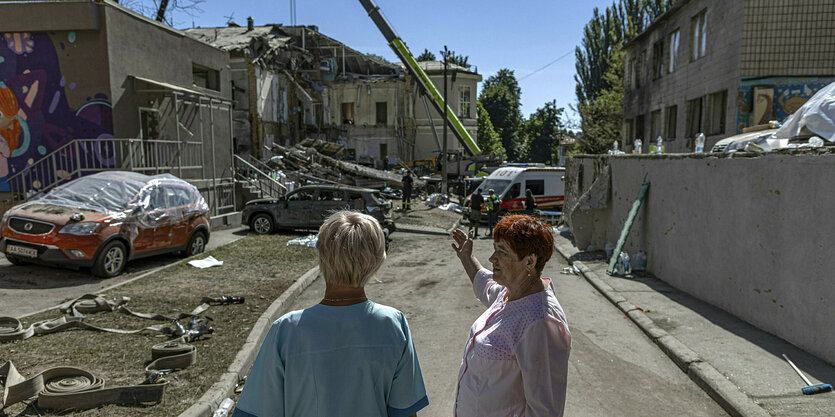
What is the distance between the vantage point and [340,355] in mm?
2010

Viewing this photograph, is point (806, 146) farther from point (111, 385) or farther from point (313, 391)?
point (111, 385)

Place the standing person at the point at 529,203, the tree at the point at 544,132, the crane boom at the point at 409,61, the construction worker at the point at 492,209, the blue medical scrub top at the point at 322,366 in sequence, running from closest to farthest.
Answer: the blue medical scrub top at the point at 322,366
the construction worker at the point at 492,209
the standing person at the point at 529,203
the crane boom at the point at 409,61
the tree at the point at 544,132

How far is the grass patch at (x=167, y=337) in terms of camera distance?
16.0 feet

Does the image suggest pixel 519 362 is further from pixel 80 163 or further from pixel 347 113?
pixel 347 113

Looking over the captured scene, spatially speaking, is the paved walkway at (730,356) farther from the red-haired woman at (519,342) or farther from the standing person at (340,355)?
the standing person at (340,355)

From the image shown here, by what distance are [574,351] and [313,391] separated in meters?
4.95

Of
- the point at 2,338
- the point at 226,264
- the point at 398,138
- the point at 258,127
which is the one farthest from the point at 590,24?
the point at 2,338

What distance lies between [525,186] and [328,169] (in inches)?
498

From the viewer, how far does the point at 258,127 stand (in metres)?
28.1

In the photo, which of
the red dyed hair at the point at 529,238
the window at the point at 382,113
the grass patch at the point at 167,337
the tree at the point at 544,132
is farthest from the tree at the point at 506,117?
the red dyed hair at the point at 529,238

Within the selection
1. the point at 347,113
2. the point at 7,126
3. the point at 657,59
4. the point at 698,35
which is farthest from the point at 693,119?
the point at 347,113

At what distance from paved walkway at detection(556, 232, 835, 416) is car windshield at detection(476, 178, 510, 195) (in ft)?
38.2

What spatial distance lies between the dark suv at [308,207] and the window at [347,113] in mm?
25987

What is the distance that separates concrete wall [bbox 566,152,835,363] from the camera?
5.55 metres
